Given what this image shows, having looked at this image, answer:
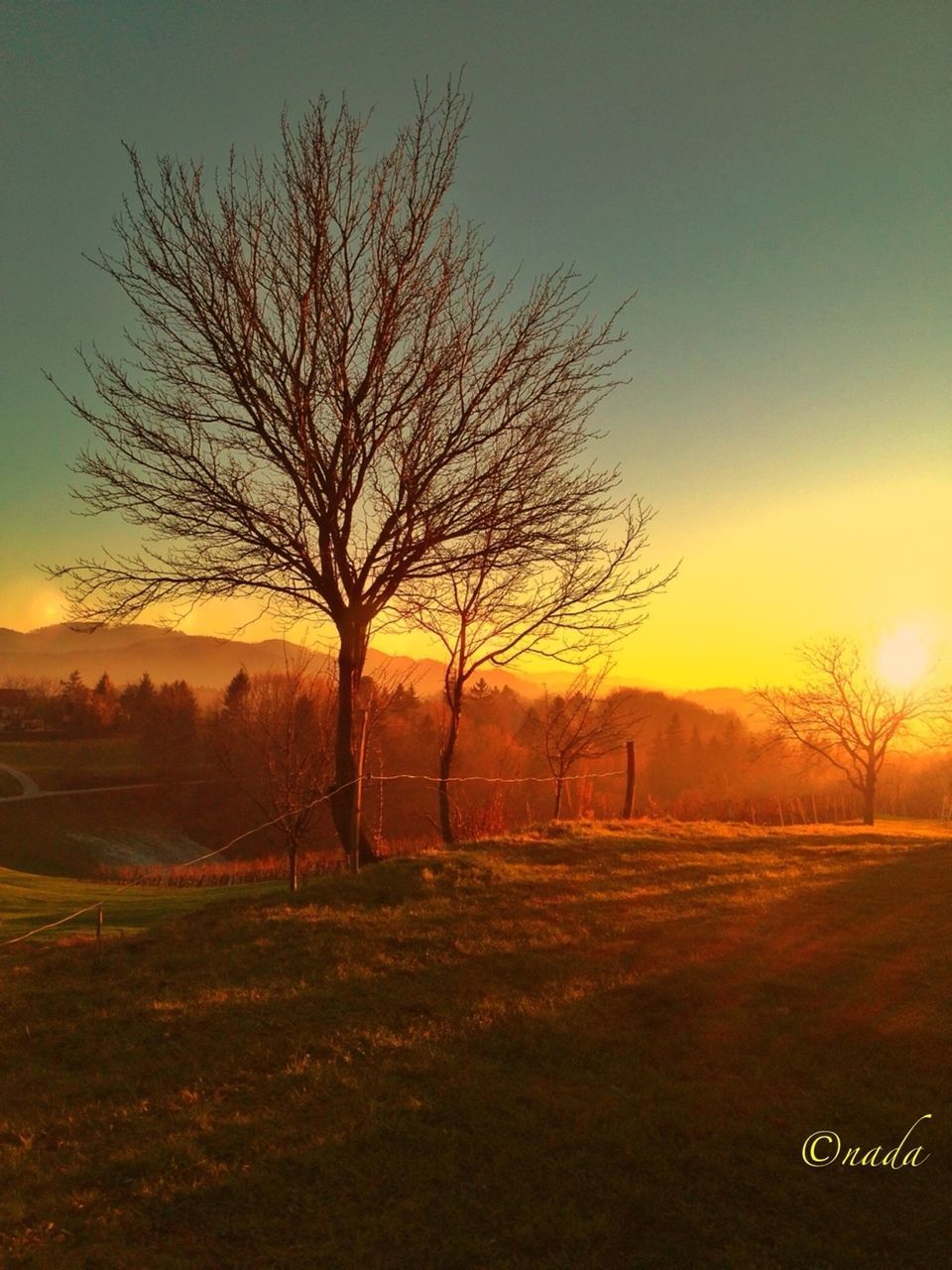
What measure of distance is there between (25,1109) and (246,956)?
2.39 meters

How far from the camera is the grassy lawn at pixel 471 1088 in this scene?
3.21 m

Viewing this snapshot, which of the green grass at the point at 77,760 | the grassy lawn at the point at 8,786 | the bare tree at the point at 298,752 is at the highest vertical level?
the bare tree at the point at 298,752

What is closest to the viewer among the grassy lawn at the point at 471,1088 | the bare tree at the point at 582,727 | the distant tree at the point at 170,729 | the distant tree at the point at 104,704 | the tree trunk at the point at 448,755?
the grassy lawn at the point at 471,1088

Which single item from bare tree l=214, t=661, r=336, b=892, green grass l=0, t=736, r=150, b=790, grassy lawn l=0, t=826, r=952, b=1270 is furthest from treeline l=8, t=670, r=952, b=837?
grassy lawn l=0, t=826, r=952, b=1270

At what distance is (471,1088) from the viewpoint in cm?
437

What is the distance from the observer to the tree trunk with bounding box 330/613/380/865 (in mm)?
9744

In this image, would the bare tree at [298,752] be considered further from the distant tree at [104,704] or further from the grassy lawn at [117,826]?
the distant tree at [104,704]

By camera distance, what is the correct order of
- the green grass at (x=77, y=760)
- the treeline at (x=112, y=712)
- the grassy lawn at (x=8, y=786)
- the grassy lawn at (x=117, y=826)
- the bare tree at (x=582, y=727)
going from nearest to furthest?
the bare tree at (x=582, y=727)
the grassy lawn at (x=117, y=826)
the grassy lawn at (x=8, y=786)
the green grass at (x=77, y=760)
the treeline at (x=112, y=712)

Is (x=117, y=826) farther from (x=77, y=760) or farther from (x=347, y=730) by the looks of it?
(x=347, y=730)

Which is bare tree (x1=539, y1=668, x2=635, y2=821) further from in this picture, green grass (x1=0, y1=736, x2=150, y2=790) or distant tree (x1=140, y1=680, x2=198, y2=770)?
distant tree (x1=140, y1=680, x2=198, y2=770)

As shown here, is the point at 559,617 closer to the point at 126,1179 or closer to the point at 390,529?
the point at 390,529

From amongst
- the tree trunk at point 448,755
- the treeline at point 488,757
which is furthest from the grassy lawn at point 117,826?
the tree trunk at point 448,755

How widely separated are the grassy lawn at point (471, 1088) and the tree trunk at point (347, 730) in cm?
162

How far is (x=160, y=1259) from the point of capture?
3.00m
